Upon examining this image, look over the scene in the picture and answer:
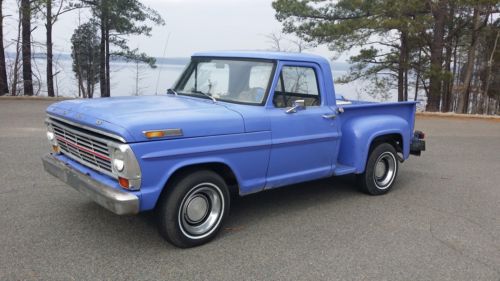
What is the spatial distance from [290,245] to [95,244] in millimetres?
1764

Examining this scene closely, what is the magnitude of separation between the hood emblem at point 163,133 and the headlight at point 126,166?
7.5 inches

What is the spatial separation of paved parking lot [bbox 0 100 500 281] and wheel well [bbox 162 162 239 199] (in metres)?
0.48

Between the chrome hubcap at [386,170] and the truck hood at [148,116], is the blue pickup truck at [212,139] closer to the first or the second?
the truck hood at [148,116]

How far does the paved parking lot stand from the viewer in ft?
11.8

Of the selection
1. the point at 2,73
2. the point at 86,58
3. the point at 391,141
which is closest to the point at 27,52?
the point at 2,73

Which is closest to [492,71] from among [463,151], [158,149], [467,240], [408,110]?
[463,151]

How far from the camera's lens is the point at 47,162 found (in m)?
4.49

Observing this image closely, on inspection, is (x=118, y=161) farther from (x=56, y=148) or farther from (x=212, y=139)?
(x=56, y=148)

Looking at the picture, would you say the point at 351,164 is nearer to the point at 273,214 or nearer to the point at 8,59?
the point at 273,214

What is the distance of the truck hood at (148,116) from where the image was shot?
11.6ft

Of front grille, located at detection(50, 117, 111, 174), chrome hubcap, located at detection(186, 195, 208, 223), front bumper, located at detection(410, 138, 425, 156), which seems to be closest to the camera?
front grille, located at detection(50, 117, 111, 174)

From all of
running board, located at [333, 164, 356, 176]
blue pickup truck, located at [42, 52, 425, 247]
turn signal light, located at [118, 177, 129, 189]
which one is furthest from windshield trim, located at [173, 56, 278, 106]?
turn signal light, located at [118, 177, 129, 189]

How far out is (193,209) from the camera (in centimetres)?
404

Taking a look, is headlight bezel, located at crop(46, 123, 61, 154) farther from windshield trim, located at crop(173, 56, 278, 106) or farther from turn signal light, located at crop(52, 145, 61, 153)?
windshield trim, located at crop(173, 56, 278, 106)
